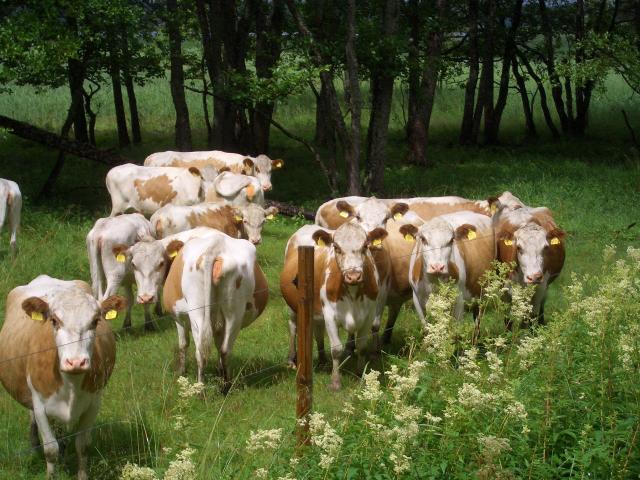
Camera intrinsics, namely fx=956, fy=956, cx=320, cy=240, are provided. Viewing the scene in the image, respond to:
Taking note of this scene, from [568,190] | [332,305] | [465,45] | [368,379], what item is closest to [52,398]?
[368,379]

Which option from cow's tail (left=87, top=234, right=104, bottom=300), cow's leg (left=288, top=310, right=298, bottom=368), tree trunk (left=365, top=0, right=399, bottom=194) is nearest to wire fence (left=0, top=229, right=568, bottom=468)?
cow's leg (left=288, top=310, right=298, bottom=368)

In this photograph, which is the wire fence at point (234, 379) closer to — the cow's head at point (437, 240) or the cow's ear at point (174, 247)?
the cow's head at point (437, 240)

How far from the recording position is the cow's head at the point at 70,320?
6.86 metres

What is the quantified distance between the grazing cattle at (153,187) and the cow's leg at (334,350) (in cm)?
794

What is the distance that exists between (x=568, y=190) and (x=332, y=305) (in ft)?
44.9

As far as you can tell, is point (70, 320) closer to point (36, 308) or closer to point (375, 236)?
point (36, 308)

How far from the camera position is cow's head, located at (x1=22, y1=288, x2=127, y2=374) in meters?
6.86

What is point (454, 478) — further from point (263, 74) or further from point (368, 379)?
point (263, 74)

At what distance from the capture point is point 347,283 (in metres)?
9.63

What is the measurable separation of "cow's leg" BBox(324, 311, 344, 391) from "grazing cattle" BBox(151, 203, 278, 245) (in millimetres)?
3528

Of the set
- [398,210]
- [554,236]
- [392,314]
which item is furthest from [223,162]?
[554,236]

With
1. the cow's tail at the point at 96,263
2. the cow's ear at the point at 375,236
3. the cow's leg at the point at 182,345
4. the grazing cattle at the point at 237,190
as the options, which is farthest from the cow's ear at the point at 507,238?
the grazing cattle at the point at 237,190

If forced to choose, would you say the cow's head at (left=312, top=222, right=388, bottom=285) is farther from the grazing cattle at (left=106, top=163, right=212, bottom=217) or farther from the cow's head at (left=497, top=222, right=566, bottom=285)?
the grazing cattle at (left=106, top=163, right=212, bottom=217)

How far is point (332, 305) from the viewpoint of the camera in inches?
393
